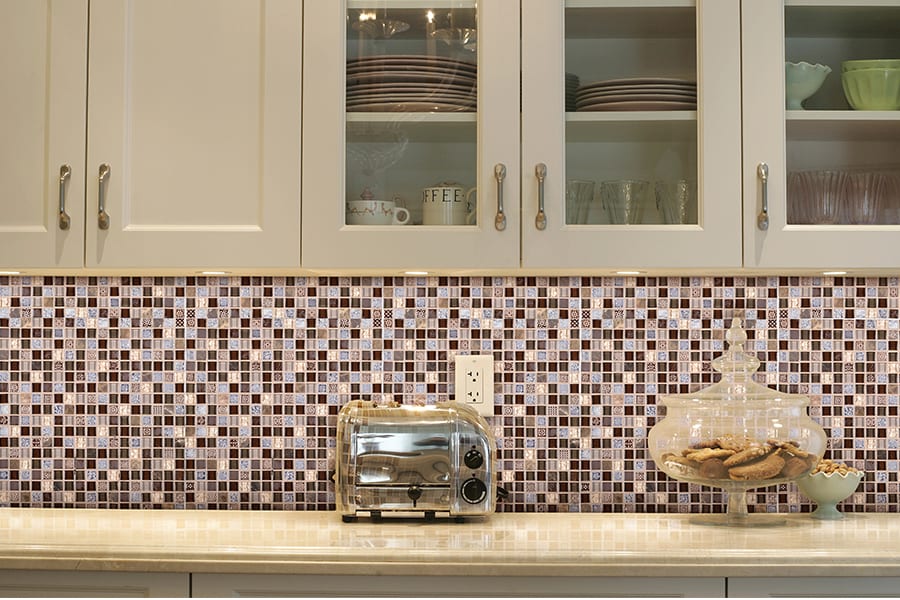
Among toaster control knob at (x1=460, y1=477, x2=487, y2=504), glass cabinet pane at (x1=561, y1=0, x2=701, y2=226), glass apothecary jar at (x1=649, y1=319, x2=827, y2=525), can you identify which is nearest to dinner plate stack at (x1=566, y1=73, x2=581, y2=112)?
glass cabinet pane at (x1=561, y1=0, x2=701, y2=226)

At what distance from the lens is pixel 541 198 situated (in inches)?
76.5

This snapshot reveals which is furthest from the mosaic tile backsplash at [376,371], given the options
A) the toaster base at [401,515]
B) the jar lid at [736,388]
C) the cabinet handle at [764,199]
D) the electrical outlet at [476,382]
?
the cabinet handle at [764,199]

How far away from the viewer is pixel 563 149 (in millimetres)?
1957

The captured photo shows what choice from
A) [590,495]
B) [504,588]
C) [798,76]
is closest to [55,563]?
[504,588]

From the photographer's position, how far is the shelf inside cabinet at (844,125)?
1.97 meters

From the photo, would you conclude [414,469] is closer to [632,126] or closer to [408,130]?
[408,130]

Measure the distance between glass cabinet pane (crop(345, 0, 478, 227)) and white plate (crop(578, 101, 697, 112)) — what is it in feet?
0.75

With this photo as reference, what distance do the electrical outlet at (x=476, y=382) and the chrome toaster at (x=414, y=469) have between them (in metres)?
0.25

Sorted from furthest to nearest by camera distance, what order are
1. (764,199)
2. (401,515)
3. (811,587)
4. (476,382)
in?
1. (476,382)
2. (401,515)
3. (764,199)
4. (811,587)

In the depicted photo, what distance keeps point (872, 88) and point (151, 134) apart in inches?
54.7

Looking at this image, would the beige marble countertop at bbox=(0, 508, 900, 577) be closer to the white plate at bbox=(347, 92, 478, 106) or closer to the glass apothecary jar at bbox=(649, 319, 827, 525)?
the glass apothecary jar at bbox=(649, 319, 827, 525)

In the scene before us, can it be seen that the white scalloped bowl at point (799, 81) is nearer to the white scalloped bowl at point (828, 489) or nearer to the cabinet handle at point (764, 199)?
→ the cabinet handle at point (764, 199)

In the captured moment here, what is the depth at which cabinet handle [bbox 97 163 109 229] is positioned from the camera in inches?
76.7

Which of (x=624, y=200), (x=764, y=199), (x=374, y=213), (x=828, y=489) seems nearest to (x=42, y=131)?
(x=374, y=213)
